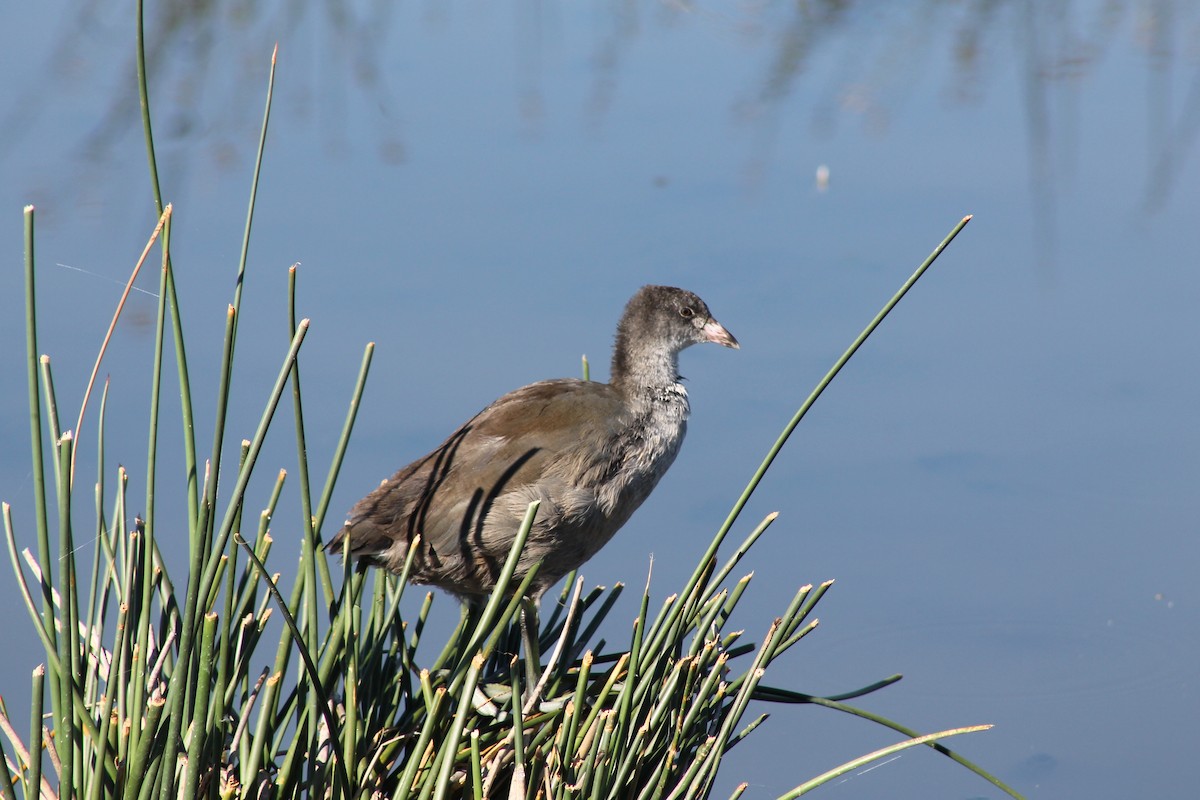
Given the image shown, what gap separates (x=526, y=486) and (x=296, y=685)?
87cm

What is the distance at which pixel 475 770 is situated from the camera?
182 cm

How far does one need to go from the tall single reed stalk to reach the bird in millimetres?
316

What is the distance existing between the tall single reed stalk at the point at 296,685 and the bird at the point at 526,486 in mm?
316

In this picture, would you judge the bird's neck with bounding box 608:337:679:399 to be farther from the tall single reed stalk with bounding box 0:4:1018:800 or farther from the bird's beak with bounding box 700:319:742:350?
the tall single reed stalk with bounding box 0:4:1018:800

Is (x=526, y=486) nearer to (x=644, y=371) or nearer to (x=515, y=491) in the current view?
(x=515, y=491)

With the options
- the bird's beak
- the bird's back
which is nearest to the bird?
the bird's back

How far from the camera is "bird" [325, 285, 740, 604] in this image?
270 cm

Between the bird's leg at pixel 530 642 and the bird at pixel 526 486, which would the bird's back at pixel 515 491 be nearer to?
the bird at pixel 526 486

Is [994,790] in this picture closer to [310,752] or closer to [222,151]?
[310,752]

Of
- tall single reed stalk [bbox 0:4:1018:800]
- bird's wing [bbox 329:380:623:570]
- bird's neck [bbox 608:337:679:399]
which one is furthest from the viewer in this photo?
bird's neck [bbox 608:337:679:399]

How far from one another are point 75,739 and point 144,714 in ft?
0.53

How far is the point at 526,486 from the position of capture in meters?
2.82

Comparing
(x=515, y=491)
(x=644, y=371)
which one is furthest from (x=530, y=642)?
(x=644, y=371)

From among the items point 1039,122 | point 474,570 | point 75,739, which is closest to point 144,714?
point 75,739
